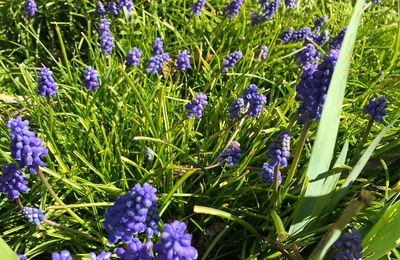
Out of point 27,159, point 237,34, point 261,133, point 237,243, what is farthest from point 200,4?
point 27,159

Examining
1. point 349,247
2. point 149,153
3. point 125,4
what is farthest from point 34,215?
point 125,4

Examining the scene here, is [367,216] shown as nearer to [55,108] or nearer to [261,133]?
[261,133]

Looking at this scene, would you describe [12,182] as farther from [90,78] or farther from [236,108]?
[236,108]

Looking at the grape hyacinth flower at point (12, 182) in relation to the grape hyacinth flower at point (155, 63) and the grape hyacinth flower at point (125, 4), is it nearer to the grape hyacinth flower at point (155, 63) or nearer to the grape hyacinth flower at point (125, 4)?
the grape hyacinth flower at point (155, 63)

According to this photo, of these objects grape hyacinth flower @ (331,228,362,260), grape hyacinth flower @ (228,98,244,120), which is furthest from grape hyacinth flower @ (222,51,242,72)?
grape hyacinth flower @ (331,228,362,260)

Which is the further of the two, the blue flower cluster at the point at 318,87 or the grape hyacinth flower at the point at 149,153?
the grape hyacinth flower at the point at 149,153

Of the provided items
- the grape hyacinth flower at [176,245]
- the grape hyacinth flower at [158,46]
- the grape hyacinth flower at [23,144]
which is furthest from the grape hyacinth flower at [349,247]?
the grape hyacinth flower at [158,46]
